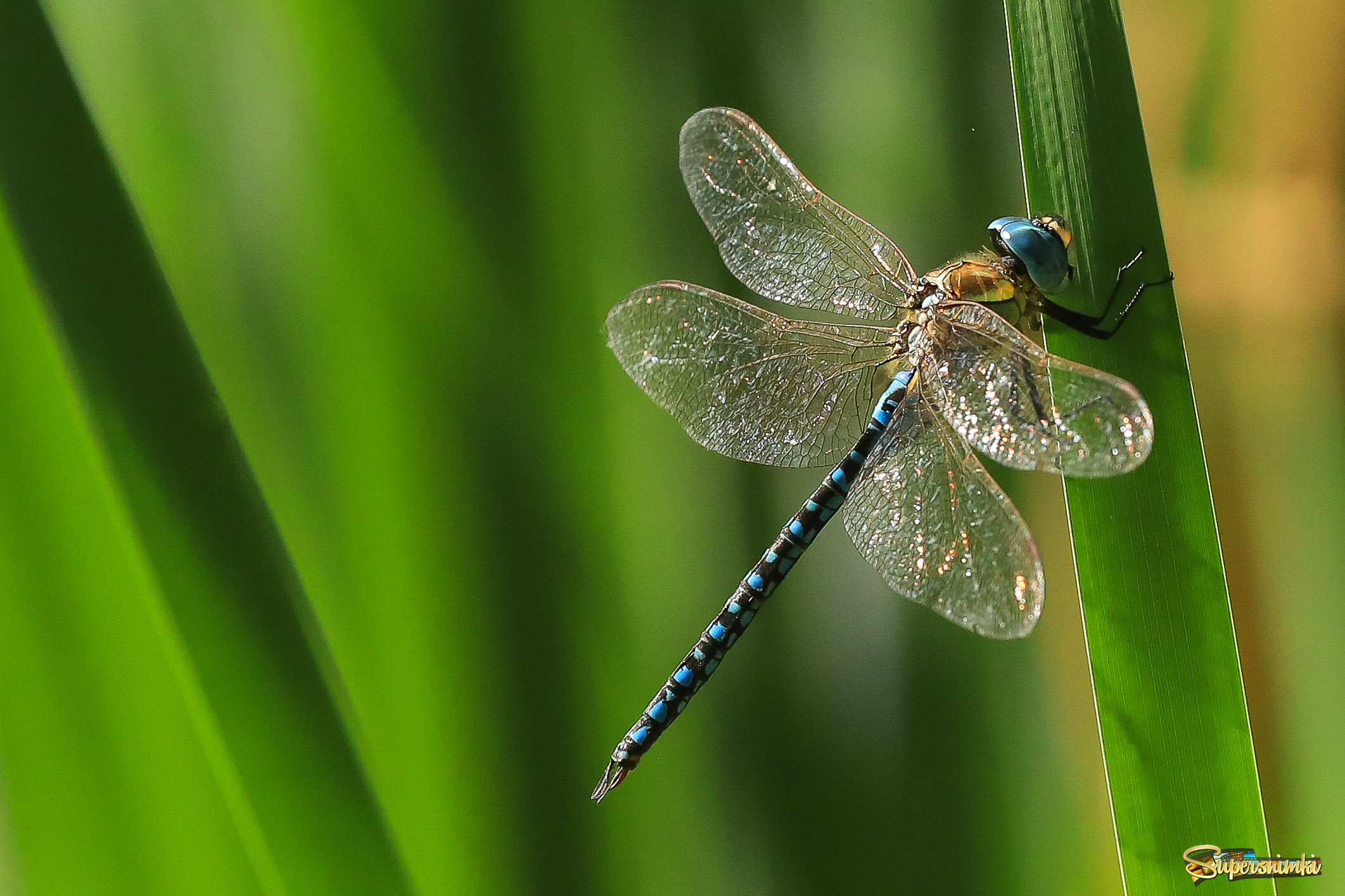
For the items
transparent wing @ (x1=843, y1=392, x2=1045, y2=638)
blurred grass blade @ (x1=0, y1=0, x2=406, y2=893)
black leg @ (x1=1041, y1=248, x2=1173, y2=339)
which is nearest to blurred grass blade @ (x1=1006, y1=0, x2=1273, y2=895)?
black leg @ (x1=1041, y1=248, x2=1173, y2=339)

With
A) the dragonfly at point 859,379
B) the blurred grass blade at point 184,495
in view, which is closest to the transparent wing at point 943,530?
the dragonfly at point 859,379

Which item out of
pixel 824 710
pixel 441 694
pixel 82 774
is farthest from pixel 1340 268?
pixel 82 774

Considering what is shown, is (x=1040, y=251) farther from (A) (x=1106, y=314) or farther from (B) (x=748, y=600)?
(B) (x=748, y=600)

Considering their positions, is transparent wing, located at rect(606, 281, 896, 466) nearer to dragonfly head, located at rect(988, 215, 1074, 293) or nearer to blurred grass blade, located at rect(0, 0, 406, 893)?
dragonfly head, located at rect(988, 215, 1074, 293)

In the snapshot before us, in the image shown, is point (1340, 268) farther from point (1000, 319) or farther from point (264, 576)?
point (264, 576)

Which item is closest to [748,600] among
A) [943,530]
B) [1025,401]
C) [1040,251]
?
[943,530]

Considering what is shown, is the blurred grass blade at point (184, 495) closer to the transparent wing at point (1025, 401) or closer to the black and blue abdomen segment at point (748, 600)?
the black and blue abdomen segment at point (748, 600)
